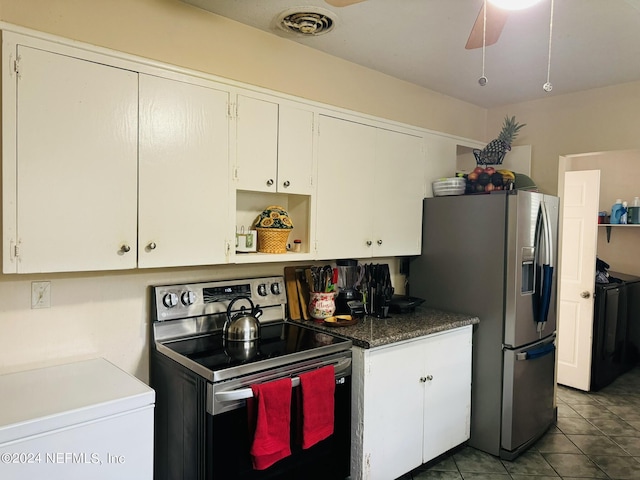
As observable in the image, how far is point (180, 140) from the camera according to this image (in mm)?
1970

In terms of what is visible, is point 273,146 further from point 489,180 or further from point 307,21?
point 489,180

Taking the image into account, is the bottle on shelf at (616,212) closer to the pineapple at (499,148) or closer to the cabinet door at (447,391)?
the pineapple at (499,148)

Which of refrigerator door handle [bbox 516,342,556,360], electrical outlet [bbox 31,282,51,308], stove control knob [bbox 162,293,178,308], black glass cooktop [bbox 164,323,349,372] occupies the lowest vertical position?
refrigerator door handle [bbox 516,342,556,360]

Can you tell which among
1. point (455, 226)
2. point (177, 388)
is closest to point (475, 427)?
point (455, 226)


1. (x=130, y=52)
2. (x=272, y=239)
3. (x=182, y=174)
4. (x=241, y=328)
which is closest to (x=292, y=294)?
(x=272, y=239)

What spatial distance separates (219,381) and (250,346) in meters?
0.38

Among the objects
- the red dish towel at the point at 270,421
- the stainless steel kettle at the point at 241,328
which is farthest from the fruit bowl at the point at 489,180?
the red dish towel at the point at 270,421

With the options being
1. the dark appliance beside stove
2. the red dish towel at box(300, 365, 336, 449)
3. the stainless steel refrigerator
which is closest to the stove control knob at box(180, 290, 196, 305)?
the dark appliance beside stove

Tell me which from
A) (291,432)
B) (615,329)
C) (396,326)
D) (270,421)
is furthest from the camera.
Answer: (615,329)

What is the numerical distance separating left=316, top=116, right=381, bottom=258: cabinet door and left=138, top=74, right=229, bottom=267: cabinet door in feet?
2.01

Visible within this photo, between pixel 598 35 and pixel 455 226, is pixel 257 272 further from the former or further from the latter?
pixel 598 35

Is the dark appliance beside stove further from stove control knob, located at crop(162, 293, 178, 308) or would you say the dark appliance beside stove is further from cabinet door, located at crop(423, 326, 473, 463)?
cabinet door, located at crop(423, 326, 473, 463)

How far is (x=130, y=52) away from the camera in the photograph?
6.35 ft

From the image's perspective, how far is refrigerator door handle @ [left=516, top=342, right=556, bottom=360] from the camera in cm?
273
